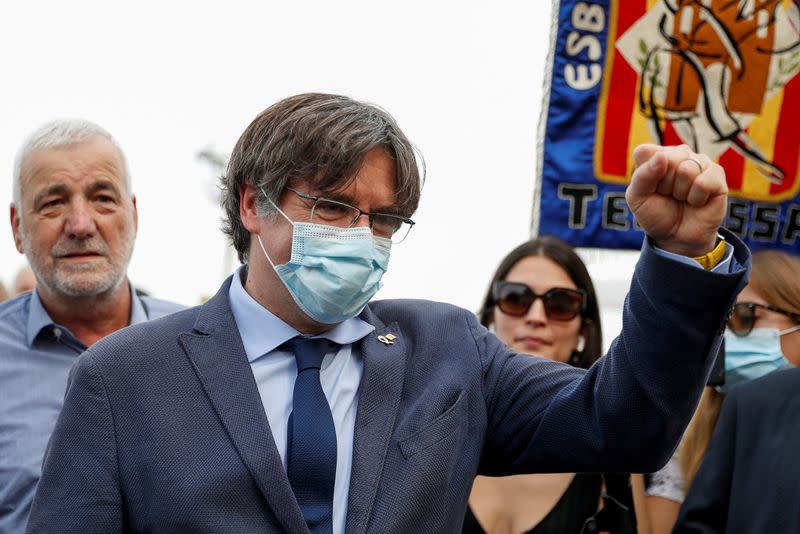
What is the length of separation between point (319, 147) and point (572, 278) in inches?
92.3

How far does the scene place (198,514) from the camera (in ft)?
6.97

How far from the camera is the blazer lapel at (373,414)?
86.9 inches

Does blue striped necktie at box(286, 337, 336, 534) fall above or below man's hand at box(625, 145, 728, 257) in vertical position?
below

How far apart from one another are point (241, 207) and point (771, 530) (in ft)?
6.60

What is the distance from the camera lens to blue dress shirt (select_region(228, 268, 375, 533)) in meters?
2.29

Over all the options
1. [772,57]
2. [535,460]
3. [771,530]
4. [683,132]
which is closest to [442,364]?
[535,460]

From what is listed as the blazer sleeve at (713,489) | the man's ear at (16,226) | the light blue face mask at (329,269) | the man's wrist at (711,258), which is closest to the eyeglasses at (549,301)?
the blazer sleeve at (713,489)

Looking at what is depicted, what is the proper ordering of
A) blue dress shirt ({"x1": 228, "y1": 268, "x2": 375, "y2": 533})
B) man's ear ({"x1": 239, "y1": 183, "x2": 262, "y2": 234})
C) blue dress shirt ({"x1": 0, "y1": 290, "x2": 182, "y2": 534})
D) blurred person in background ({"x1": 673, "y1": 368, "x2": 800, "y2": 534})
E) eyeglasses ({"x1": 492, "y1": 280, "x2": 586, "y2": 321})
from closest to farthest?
blue dress shirt ({"x1": 228, "y1": 268, "x2": 375, "y2": 533}) < man's ear ({"x1": 239, "y1": 183, "x2": 262, "y2": 234}) < blue dress shirt ({"x1": 0, "y1": 290, "x2": 182, "y2": 534}) < blurred person in background ({"x1": 673, "y1": 368, "x2": 800, "y2": 534}) < eyeglasses ({"x1": 492, "y1": 280, "x2": 586, "y2": 321})

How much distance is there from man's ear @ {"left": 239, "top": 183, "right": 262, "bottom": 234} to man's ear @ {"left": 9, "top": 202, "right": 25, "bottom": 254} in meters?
1.60

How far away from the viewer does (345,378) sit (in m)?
2.44

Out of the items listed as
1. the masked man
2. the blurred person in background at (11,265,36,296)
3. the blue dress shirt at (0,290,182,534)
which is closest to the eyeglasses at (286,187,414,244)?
the masked man

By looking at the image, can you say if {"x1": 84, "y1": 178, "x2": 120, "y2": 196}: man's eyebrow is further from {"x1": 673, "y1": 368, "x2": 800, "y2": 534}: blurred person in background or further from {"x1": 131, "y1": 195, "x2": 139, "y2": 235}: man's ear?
{"x1": 673, "y1": 368, "x2": 800, "y2": 534}: blurred person in background

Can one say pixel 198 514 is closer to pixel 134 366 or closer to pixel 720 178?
pixel 134 366

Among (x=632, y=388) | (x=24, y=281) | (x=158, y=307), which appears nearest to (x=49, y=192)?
(x=158, y=307)
